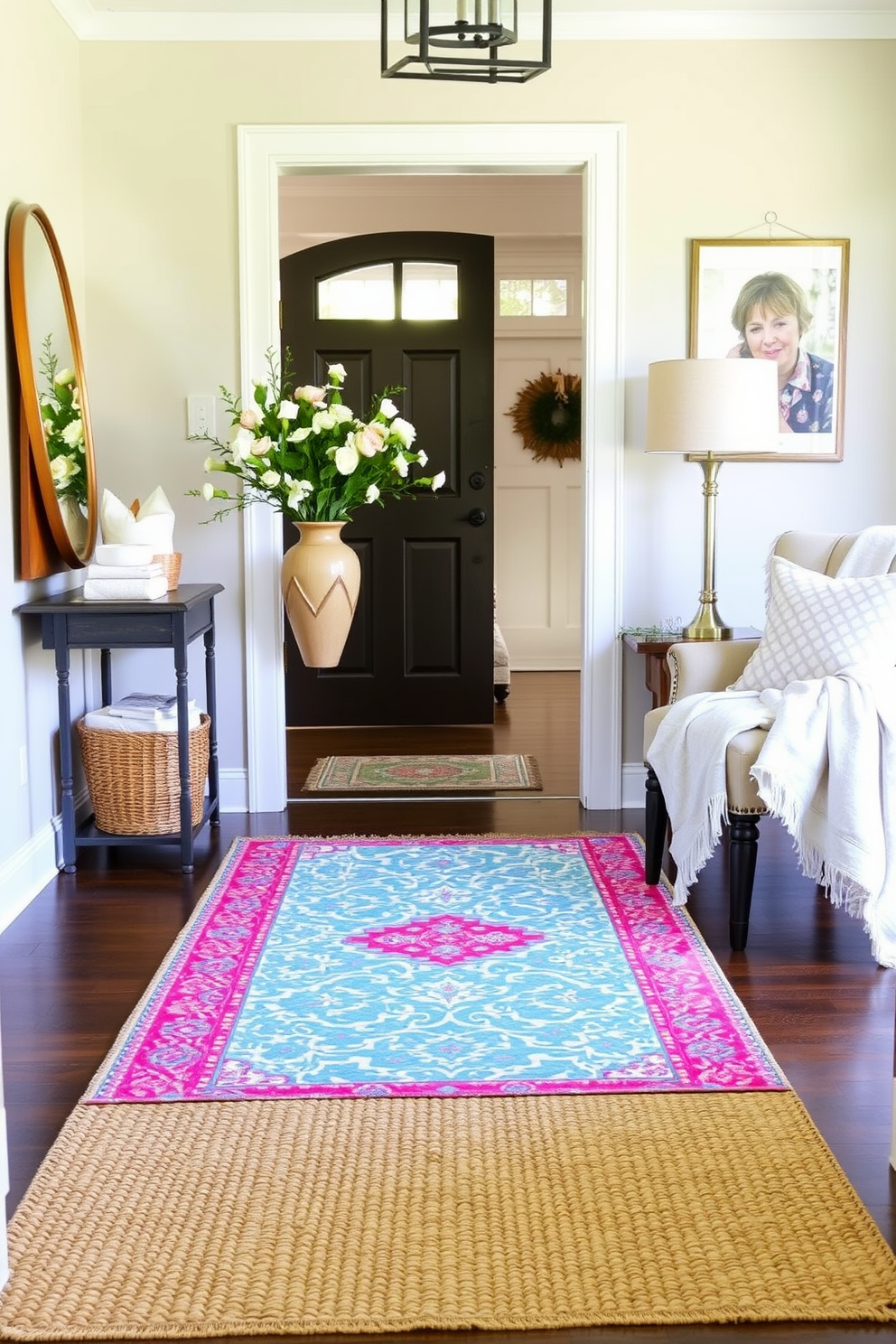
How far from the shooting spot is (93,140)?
448cm

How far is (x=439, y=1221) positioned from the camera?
2014 millimetres

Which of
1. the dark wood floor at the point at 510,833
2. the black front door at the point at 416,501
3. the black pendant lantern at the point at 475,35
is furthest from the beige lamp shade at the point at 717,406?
the black pendant lantern at the point at 475,35

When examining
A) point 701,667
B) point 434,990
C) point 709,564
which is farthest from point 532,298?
point 434,990

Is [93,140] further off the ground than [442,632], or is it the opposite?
[93,140]

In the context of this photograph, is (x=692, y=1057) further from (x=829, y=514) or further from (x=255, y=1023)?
(x=829, y=514)

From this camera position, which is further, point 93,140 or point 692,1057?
point 93,140

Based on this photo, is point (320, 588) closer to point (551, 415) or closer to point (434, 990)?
point (434, 990)

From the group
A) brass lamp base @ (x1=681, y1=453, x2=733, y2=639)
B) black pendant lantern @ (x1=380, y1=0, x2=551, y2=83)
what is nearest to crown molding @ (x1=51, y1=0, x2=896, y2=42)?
brass lamp base @ (x1=681, y1=453, x2=733, y2=639)

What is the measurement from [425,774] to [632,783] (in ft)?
2.88

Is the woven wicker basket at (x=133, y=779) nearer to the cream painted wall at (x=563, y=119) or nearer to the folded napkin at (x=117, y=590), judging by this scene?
the folded napkin at (x=117, y=590)

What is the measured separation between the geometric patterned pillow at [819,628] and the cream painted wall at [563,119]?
3.20 feet

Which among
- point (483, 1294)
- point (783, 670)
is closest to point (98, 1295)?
point (483, 1294)

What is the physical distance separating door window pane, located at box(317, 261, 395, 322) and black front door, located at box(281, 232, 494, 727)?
11mm

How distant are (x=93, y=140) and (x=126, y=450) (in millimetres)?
1018
